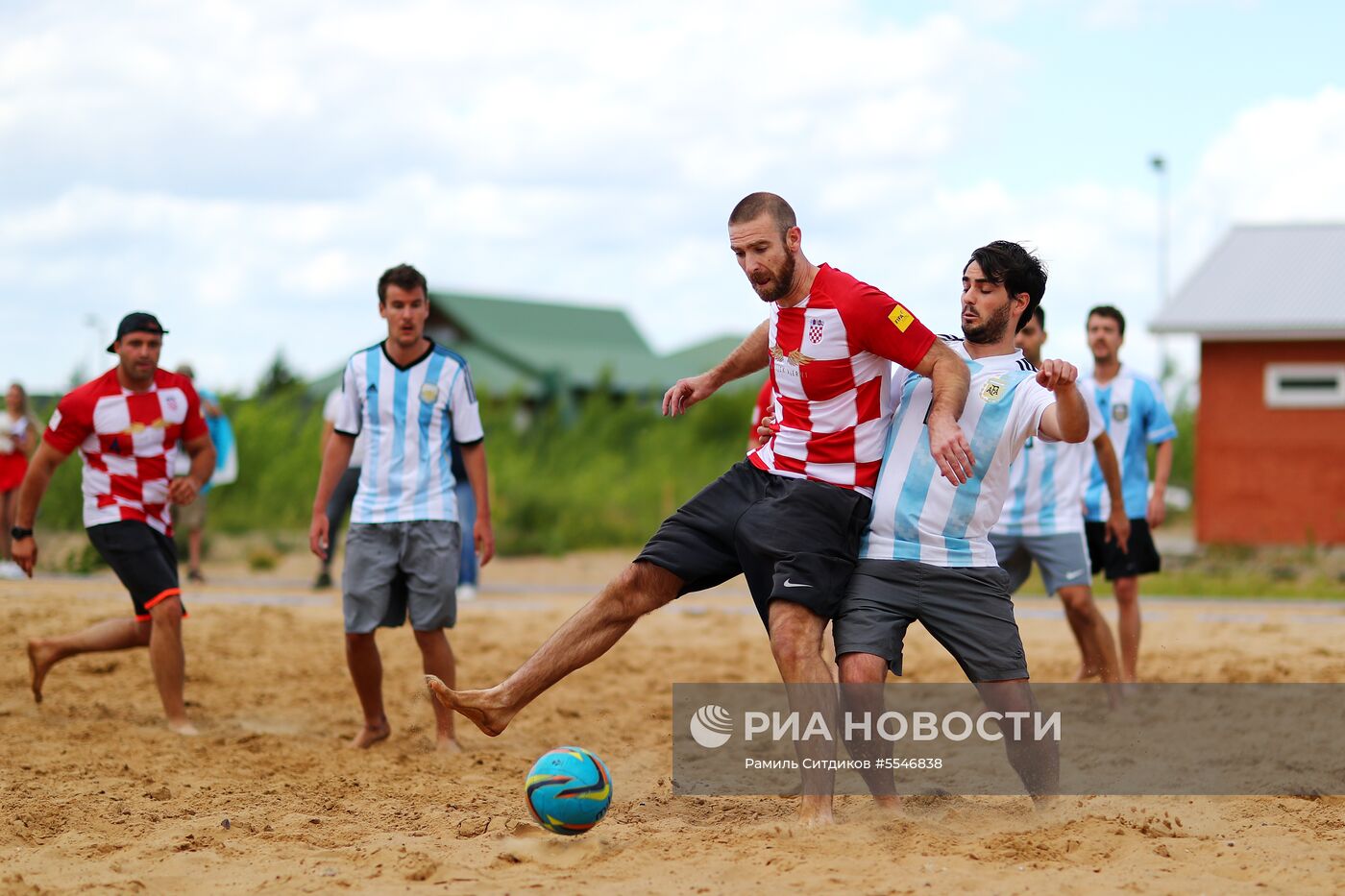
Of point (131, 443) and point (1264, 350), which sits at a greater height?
point (1264, 350)

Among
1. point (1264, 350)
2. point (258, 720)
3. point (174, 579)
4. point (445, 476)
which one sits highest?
point (1264, 350)

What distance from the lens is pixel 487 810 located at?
5.23 m

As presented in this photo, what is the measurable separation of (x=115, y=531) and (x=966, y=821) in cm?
444

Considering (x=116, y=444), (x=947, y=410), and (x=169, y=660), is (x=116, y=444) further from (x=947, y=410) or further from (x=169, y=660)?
(x=947, y=410)

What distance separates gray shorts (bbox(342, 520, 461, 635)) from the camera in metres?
6.60

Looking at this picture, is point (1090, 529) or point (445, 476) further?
point (1090, 529)

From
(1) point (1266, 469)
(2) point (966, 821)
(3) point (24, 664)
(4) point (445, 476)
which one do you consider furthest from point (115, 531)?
(1) point (1266, 469)

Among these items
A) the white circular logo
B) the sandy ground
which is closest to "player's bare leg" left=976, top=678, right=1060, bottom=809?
the sandy ground

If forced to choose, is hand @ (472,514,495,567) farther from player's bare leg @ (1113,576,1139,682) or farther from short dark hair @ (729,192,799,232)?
player's bare leg @ (1113,576,1139,682)

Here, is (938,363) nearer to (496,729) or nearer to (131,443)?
(496,729)

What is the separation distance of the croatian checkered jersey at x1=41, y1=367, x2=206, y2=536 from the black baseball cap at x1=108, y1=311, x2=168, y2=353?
269 mm

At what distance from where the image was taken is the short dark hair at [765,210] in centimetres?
487

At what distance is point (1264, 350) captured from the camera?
755 inches

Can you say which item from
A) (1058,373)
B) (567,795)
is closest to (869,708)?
(567,795)
